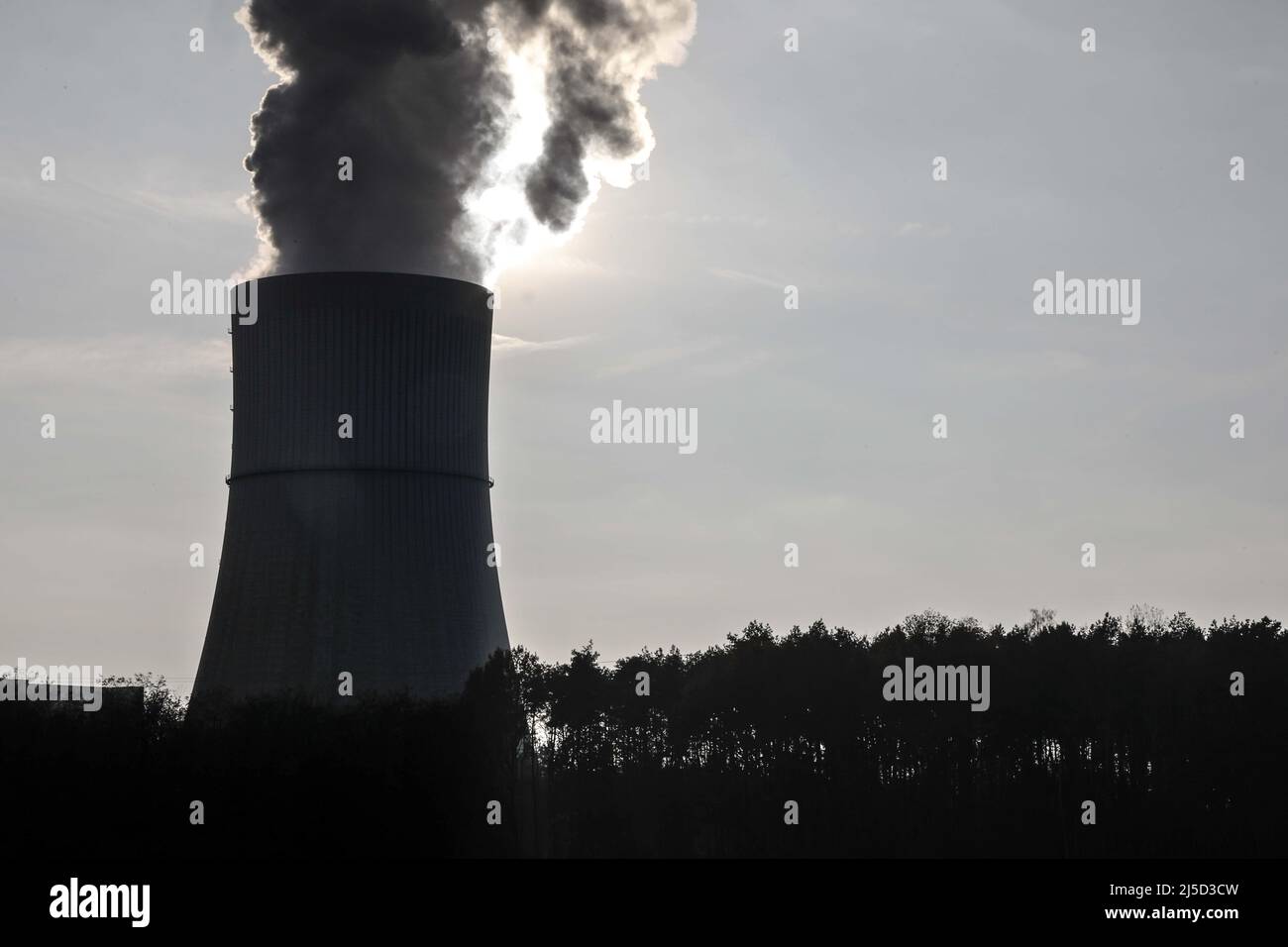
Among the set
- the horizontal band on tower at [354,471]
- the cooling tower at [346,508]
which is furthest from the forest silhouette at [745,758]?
the horizontal band on tower at [354,471]

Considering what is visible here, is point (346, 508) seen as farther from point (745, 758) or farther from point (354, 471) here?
point (745, 758)

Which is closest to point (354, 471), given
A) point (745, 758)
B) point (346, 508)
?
point (346, 508)

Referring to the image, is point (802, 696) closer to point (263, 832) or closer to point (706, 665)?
point (706, 665)

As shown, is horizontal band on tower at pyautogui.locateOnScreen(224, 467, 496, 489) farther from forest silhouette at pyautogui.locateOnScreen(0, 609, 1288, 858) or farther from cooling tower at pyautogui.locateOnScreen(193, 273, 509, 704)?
forest silhouette at pyautogui.locateOnScreen(0, 609, 1288, 858)

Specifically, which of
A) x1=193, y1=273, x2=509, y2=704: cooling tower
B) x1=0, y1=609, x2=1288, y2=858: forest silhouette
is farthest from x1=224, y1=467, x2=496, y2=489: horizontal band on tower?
x1=0, y1=609, x2=1288, y2=858: forest silhouette
